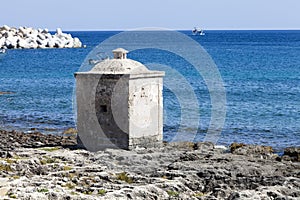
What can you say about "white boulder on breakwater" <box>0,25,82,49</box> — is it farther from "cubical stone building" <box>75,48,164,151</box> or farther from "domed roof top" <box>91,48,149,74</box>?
"cubical stone building" <box>75,48,164,151</box>

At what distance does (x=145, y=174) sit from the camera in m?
15.0

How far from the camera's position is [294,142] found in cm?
2605

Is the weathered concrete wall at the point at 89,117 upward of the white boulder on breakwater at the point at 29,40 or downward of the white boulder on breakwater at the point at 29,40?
downward

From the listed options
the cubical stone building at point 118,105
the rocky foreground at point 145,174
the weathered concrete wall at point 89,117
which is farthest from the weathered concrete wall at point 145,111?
the weathered concrete wall at point 89,117

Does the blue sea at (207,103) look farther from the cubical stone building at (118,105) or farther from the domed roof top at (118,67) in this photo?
the domed roof top at (118,67)

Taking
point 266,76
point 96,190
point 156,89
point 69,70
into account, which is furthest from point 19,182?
point 69,70

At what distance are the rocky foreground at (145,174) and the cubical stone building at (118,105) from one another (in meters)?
0.64

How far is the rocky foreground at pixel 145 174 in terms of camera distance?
1327 cm

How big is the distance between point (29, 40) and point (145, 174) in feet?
309

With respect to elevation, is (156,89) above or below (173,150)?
above

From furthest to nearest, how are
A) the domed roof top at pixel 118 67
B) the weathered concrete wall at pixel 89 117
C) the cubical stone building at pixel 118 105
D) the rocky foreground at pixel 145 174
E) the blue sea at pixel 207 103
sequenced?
the blue sea at pixel 207 103
the weathered concrete wall at pixel 89 117
the domed roof top at pixel 118 67
the cubical stone building at pixel 118 105
the rocky foreground at pixel 145 174

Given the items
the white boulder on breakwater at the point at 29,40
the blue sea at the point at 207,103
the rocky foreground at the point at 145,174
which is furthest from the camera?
the white boulder on breakwater at the point at 29,40

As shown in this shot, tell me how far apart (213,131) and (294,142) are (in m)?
3.91

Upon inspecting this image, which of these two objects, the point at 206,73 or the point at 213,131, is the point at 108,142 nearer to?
the point at 213,131
